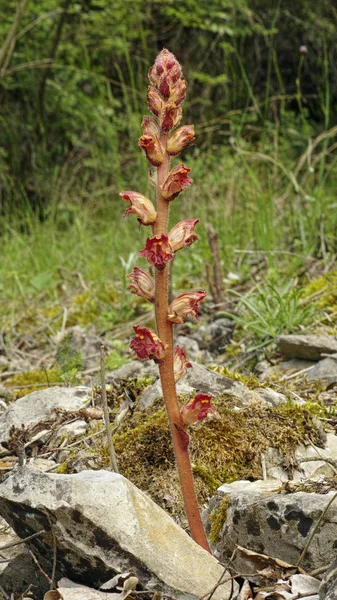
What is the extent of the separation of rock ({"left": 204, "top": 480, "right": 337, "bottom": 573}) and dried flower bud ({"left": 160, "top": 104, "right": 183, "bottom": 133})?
0.96 metres

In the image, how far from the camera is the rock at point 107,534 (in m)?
1.59

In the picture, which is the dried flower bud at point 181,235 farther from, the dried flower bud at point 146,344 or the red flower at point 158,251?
the dried flower bud at point 146,344

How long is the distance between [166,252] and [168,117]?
33 centimetres

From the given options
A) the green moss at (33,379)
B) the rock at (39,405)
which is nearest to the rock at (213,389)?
the rock at (39,405)

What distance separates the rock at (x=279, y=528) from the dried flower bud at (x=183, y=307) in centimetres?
53

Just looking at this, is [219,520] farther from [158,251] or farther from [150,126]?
[150,126]

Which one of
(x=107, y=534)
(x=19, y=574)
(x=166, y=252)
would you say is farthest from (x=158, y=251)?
(x=19, y=574)

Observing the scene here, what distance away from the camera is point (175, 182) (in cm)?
162

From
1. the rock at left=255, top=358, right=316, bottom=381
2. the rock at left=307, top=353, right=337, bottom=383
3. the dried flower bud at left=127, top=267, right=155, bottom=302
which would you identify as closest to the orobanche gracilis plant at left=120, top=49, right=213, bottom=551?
the dried flower bud at left=127, top=267, right=155, bottom=302

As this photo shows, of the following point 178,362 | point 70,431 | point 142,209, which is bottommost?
point 70,431

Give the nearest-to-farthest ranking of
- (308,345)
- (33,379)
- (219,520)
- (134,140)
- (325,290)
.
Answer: (219,520) → (308,345) → (33,379) → (325,290) → (134,140)

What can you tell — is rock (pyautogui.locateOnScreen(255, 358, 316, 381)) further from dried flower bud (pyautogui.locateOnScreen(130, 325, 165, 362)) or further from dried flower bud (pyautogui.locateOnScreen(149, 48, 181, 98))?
dried flower bud (pyautogui.locateOnScreen(149, 48, 181, 98))

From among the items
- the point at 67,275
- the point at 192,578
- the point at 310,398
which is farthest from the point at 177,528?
the point at 67,275

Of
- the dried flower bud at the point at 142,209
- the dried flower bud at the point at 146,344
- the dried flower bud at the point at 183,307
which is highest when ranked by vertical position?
the dried flower bud at the point at 142,209
